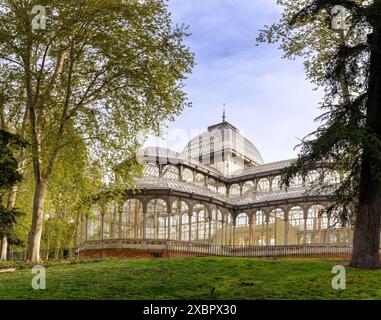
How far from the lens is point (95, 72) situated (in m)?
26.0

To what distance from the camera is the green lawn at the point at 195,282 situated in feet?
44.7

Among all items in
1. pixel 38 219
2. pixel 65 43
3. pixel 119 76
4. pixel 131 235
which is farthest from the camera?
pixel 131 235

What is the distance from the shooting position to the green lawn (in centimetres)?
1362

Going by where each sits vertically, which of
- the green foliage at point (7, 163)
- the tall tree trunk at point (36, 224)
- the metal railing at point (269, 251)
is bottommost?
the metal railing at point (269, 251)

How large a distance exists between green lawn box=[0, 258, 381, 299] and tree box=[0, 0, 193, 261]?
7186mm

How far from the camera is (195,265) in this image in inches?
786

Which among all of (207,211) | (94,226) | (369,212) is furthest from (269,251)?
(369,212)

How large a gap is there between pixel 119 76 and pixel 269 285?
46.3ft

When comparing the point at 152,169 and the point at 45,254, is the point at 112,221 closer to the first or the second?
the point at 152,169

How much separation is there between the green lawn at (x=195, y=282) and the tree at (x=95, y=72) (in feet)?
23.6

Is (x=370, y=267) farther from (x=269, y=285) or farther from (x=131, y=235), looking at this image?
(x=131, y=235)

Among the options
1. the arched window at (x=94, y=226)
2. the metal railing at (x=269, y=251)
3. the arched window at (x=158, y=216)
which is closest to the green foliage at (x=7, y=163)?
the metal railing at (x=269, y=251)

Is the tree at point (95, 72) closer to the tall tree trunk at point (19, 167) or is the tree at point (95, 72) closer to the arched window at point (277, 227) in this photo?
the tall tree trunk at point (19, 167)
